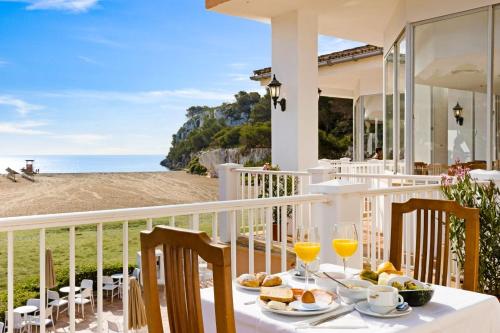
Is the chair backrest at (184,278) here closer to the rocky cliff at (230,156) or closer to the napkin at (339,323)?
the napkin at (339,323)

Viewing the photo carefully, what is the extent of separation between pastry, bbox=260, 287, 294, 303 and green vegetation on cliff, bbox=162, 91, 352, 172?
14.8 meters

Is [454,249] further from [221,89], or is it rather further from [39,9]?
[221,89]

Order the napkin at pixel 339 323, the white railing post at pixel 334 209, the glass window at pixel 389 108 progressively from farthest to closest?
the glass window at pixel 389 108
the white railing post at pixel 334 209
the napkin at pixel 339 323

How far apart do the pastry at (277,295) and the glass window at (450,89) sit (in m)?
4.95

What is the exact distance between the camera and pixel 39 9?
26.5 meters

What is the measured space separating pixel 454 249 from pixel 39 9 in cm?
2736

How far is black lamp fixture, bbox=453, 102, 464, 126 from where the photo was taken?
20.3ft

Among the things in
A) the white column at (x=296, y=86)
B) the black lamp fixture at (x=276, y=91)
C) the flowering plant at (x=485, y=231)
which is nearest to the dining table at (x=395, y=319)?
the flowering plant at (x=485, y=231)

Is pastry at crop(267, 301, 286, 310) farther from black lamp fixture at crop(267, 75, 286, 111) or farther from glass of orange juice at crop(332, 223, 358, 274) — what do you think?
black lamp fixture at crop(267, 75, 286, 111)

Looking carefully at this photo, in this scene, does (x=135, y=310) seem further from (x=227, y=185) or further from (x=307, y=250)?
(x=307, y=250)

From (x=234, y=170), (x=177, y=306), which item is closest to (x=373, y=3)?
(x=234, y=170)

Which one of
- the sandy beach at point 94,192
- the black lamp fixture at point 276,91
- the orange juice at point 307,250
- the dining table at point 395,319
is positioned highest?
the black lamp fixture at point 276,91

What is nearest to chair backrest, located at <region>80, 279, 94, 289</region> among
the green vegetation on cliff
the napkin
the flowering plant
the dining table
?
the green vegetation on cliff

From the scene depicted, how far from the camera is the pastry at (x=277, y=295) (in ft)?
5.85
